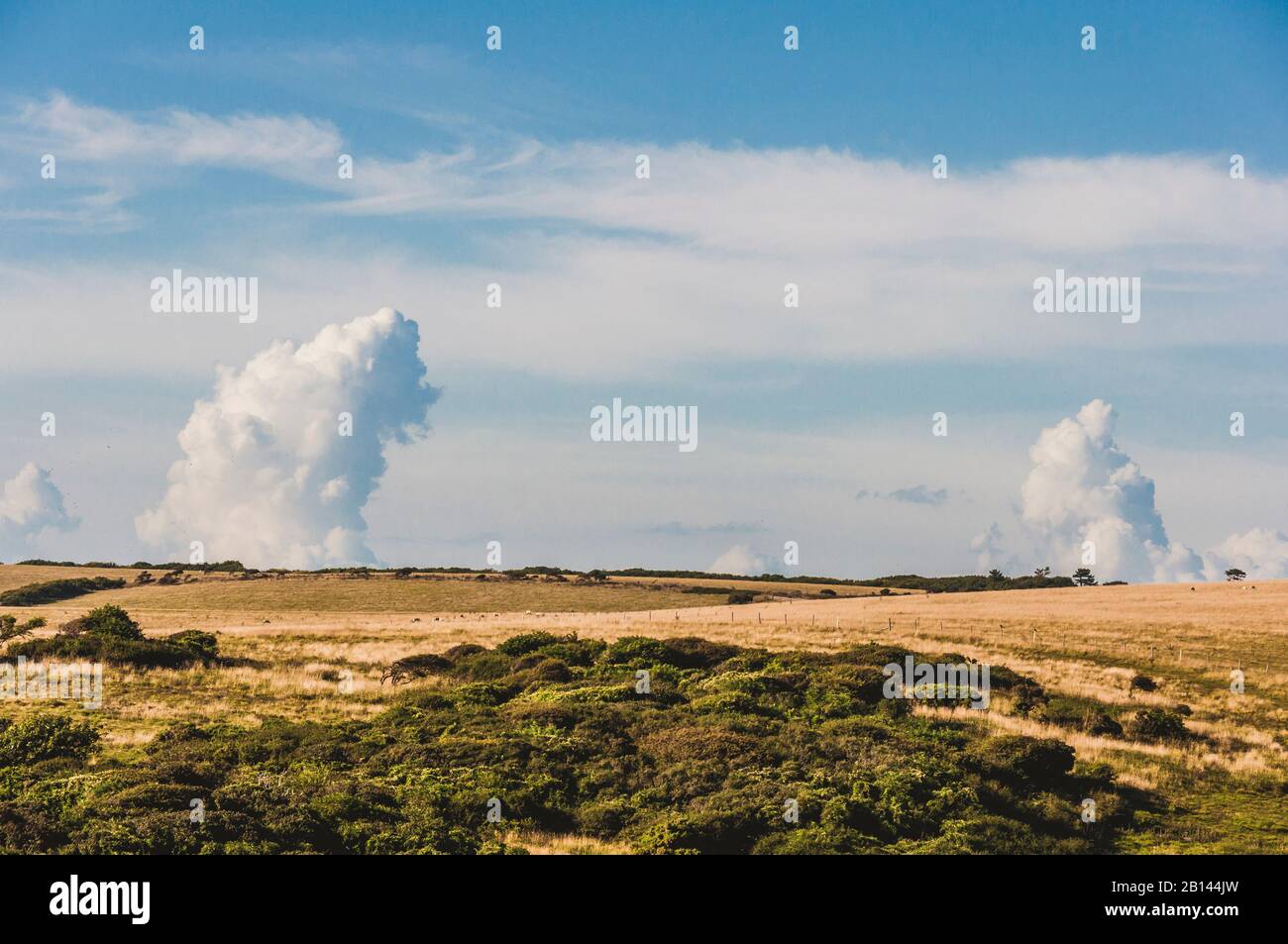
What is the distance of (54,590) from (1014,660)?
90825 millimetres

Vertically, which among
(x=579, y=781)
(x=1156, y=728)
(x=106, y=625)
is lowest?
(x=1156, y=728)

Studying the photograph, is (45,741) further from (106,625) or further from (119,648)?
(106,625)

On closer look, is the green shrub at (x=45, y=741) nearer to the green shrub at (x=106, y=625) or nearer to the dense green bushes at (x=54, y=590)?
the green shrub at (x=106, y=625)

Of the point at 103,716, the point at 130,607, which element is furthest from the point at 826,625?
the point at 130,607

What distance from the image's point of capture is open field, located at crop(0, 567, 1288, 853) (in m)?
32.1

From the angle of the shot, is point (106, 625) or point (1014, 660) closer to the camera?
point (1014, 660)

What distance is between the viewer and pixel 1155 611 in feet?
224

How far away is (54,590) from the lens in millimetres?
105938

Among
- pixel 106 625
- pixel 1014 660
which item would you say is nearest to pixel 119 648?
pixel 106 625

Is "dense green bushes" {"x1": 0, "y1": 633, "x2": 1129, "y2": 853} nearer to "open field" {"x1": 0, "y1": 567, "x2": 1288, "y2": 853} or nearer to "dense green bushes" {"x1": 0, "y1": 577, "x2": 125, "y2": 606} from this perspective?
"open field" {"x1": 0, "y1": 567, "x2": 1288, "y2": 853}

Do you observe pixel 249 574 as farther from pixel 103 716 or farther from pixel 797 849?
pixel 797 849

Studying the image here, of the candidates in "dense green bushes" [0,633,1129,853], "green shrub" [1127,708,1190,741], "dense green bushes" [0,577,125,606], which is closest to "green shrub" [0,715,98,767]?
"dense green bushes" [0,633,1129,853]

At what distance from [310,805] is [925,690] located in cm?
2326

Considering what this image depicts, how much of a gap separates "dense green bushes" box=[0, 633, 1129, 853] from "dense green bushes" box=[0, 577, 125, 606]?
254 ft
